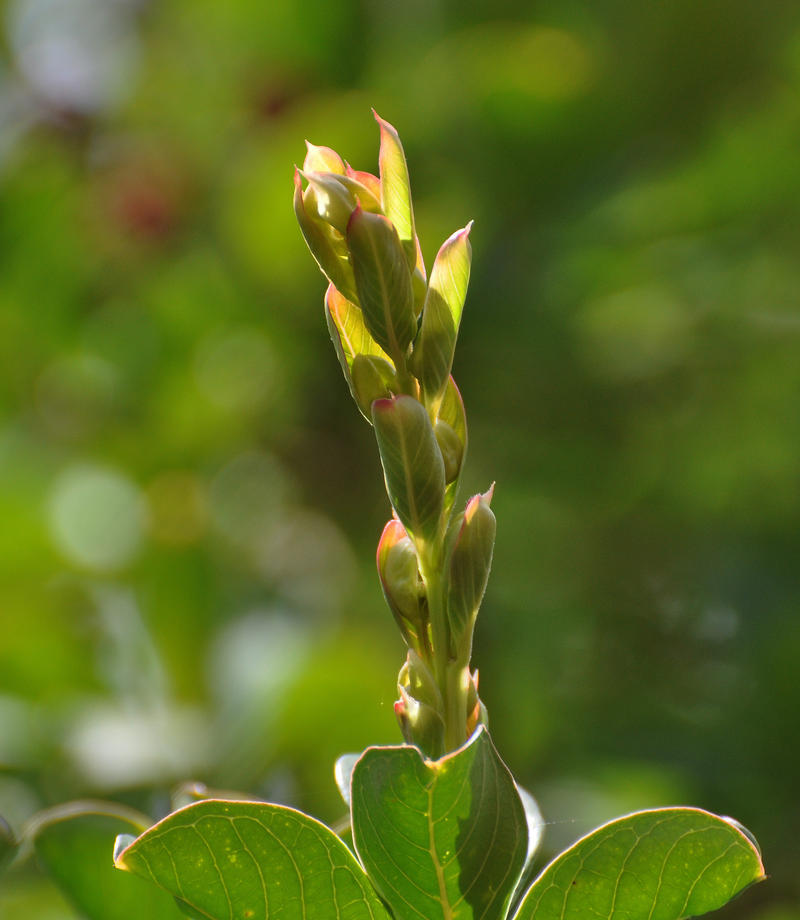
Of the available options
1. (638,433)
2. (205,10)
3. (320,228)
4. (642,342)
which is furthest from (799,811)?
(205,10)

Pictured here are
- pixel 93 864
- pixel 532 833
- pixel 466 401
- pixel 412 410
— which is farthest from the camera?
pixel 466 401

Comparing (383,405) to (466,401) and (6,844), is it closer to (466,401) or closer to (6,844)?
(6,844)

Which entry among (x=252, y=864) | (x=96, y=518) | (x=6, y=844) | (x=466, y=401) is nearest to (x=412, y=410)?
(x=252, y=864)

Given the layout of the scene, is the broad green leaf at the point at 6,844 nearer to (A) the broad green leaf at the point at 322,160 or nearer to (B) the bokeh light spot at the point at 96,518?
(A) the broad green leaf at the point at 322,160

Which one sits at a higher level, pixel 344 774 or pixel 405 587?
pixel 405 587

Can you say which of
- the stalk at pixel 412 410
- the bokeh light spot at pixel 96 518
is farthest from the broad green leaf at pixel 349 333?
the bokeh light spot at pixel 96 518

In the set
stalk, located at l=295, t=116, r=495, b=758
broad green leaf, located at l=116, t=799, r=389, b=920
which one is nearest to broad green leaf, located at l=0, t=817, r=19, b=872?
broad green leaf, located at l=116, t=799, r=389, b=920

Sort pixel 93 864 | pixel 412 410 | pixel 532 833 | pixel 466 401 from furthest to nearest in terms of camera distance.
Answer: pixel 466 401 < pixel 93 864 < pixel 532 833 < pixel 412 410
